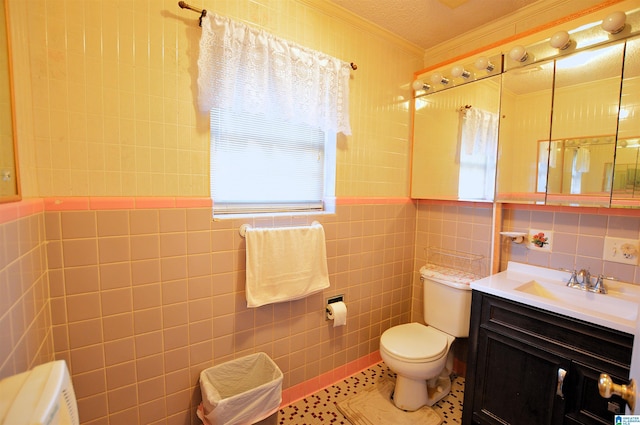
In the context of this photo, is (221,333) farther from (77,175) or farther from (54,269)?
(77,175)

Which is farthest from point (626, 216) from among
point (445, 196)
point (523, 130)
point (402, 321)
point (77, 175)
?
point (77, 175)

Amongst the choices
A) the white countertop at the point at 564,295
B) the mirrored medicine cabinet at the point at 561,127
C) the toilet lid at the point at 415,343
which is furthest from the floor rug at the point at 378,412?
the mirrored medicine cabinet at the point at 561,127

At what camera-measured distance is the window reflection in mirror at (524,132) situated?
1624mm

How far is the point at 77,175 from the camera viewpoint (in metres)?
1.17

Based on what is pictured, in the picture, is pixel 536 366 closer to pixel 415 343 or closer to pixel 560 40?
pixel 415 343

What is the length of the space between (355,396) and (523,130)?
6.46ft

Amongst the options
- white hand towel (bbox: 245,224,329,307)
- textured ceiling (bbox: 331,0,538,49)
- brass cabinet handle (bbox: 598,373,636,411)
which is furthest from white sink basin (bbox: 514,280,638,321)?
textured ceiling (bbox: 331,0,538,49)

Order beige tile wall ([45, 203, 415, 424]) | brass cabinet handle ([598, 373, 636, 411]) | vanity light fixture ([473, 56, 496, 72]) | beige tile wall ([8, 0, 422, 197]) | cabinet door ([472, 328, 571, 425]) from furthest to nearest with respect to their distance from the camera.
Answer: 1. vanity light fixture ([473, 56, 496, 72])
2. cabinet door ([472, 328, 571, 425])
3. beige tile wall ([45, 203, 415, 424])
4. beige tile wall ([8, 0, 422, 197])
5. brass cabinet handle ([598, 373, 636, 411])

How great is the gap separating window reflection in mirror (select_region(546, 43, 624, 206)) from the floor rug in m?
1.43

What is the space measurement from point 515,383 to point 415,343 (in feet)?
1.68

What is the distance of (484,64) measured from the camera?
69.4 inches

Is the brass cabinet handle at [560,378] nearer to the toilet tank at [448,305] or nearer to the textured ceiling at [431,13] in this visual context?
the toilet tank at [448,305]

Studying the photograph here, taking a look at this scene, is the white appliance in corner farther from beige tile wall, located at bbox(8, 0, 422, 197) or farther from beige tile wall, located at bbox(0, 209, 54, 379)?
beige tile wall, located at bbox(8, 0, 422, 197)

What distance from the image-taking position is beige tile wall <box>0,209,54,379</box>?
74 centimetres
